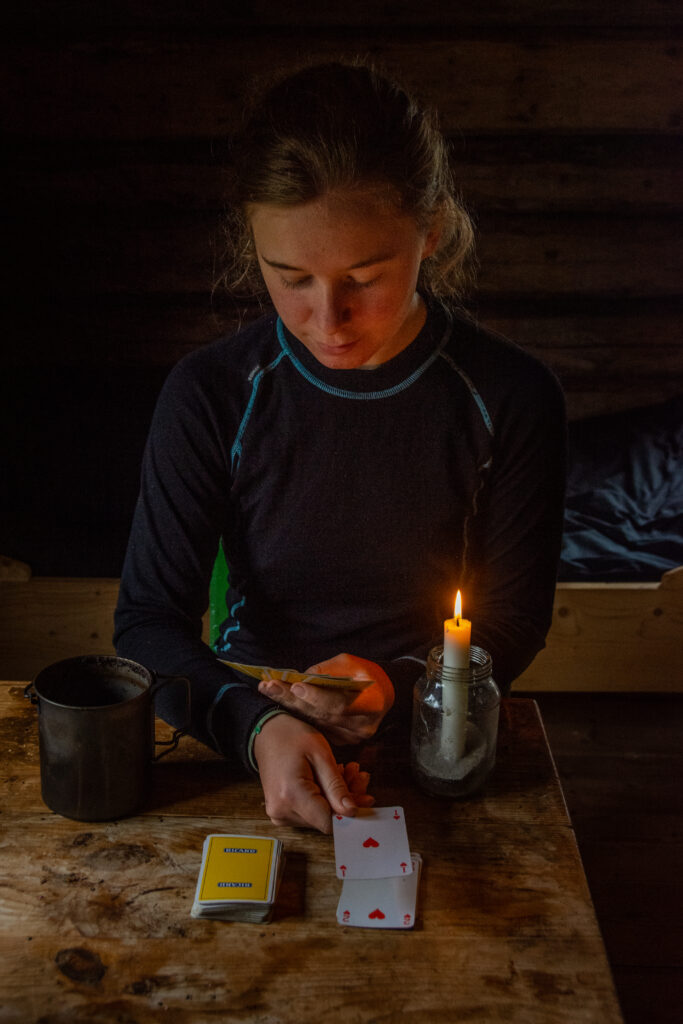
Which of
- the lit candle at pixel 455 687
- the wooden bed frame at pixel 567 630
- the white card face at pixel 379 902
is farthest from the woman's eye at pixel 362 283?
the wooden bed frame at pixel 567 630

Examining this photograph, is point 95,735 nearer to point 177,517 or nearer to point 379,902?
point 379,902

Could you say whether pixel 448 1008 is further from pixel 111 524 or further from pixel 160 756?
pixel 111 524

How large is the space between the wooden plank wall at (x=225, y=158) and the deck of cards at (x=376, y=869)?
6.26 feet

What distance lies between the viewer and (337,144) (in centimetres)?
106

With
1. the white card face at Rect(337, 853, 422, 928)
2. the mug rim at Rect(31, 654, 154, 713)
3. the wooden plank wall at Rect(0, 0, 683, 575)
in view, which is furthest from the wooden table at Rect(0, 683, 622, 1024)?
the wooden plank wall at Rect(0, 0, 683, 575)

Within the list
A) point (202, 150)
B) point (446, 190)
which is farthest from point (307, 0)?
point (446, 190)

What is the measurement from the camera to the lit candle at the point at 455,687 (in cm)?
88

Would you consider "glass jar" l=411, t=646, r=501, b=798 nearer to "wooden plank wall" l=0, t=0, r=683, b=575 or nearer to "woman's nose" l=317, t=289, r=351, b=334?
"woman's nose" l=317, t=289, r=351, b=334

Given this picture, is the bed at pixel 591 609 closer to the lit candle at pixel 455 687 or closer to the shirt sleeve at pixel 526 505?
the shirt sleeve at pixel 526 505

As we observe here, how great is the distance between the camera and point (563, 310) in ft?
10.5

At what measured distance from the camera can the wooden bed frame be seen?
2.30m

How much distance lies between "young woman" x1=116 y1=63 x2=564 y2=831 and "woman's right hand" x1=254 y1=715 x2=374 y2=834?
148 mm

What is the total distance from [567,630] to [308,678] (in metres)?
1.54

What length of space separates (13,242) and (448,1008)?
2.92 m
